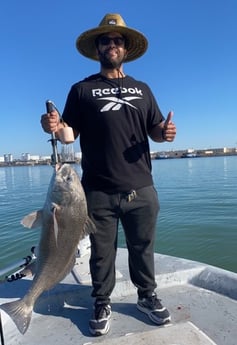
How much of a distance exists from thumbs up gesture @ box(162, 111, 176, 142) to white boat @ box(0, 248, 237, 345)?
1.72 metres

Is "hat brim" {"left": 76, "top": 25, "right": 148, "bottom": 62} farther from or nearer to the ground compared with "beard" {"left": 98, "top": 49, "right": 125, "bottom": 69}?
farther from the ground

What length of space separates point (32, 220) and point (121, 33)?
202 cm

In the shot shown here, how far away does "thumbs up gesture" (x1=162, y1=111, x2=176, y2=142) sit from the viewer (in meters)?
3.31

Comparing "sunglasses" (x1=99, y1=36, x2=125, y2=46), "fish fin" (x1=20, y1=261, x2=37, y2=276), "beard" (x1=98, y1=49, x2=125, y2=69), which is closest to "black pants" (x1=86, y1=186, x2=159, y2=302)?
"fish fin" (x1=20, y1=261, x2=37, y2=276)

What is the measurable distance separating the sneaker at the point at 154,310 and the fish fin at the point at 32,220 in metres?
1.48

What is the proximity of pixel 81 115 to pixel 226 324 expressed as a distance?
7.90 ft

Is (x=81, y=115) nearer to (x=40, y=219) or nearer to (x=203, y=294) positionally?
(x=40, y=219)

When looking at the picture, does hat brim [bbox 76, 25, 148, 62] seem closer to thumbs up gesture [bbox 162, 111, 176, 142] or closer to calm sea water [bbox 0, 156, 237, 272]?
thumbs up gesture [bbox 162, 111, 176, 142]

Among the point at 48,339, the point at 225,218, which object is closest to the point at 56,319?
the point at 48,339

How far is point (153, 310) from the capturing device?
11.1 feet

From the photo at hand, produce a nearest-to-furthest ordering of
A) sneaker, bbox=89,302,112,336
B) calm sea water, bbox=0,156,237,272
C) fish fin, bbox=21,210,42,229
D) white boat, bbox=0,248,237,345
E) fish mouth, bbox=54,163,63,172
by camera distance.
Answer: fish fin, bbox=21,210,42,229 → fish mouth, bbox=54,163,63,172 → white boat, bbox=0,248,237,345 → sneaker, bbox=89,302,112,336 → calm sea water, bbox=0,156,237,272

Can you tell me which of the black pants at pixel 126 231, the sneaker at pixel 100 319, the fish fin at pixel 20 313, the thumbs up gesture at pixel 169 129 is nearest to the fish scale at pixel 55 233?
the fish fin at pixel 20 313

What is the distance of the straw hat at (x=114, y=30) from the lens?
10.9 feet

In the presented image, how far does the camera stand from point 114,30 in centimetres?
335
